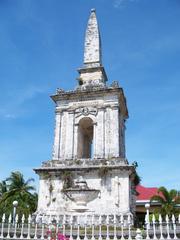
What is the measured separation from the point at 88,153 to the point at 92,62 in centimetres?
701

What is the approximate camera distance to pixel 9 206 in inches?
1077

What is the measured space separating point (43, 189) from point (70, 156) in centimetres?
271

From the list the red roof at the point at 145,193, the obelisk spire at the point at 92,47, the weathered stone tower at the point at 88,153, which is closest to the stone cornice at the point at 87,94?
the weathered stone tower at the point at 88,153

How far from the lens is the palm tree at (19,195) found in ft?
88.9

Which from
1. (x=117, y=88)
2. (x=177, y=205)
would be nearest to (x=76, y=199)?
(x=117, y=88)

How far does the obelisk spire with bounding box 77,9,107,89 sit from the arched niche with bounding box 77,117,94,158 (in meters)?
2.67

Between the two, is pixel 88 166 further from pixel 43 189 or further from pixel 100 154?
A: pixel 43 189

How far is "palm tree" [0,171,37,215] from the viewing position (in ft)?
88.9

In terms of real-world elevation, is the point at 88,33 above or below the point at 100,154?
above

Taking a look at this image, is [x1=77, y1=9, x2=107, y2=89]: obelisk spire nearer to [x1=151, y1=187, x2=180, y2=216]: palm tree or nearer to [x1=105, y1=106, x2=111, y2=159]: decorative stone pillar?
[x1=105, y1=106, x2=111, y2=159]: decorative stone pillar

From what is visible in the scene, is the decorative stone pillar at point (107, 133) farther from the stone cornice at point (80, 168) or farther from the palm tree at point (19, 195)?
the palm tree at point (19, 195)

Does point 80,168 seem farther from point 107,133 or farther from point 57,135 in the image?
point 57,135

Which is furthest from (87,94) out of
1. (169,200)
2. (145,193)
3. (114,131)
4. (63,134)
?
(145,193)

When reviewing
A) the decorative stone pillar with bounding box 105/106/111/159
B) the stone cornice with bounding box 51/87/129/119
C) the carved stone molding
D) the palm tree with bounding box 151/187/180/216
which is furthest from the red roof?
the carved stone molding
